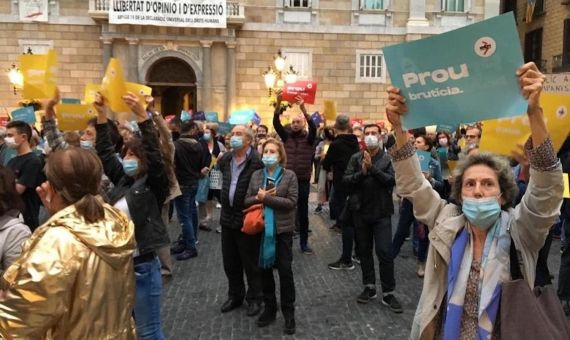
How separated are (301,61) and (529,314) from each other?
66.7 feet

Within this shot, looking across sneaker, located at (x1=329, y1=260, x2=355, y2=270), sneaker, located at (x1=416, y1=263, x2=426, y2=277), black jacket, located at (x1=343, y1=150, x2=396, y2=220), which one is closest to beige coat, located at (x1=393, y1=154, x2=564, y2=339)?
black jacket, located at (x1=343, y1=150, x2=396, y2=220)

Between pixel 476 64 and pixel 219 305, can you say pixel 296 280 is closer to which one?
pixel 219 305

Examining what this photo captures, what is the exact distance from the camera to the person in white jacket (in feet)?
8.48

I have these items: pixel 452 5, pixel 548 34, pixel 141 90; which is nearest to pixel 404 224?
pixel 141 90

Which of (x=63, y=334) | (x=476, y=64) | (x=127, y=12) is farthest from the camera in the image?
(x=127, y=12)

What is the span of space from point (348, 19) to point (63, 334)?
21.3m

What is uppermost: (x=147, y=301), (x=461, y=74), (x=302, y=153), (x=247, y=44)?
(x=247, y=44)

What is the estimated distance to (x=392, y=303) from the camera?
17.4 feet

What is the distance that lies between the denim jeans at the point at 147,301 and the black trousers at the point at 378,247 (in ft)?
8.41

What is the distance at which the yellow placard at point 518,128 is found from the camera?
3.58 m

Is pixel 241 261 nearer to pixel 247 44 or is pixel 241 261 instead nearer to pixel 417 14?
pixel 247 44

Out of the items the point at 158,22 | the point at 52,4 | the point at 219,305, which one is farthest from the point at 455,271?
the point at 52,4

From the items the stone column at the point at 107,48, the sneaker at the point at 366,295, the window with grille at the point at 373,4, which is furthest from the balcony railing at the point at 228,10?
the sneaker at the point at 366,295

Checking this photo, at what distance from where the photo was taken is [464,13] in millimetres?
21938
